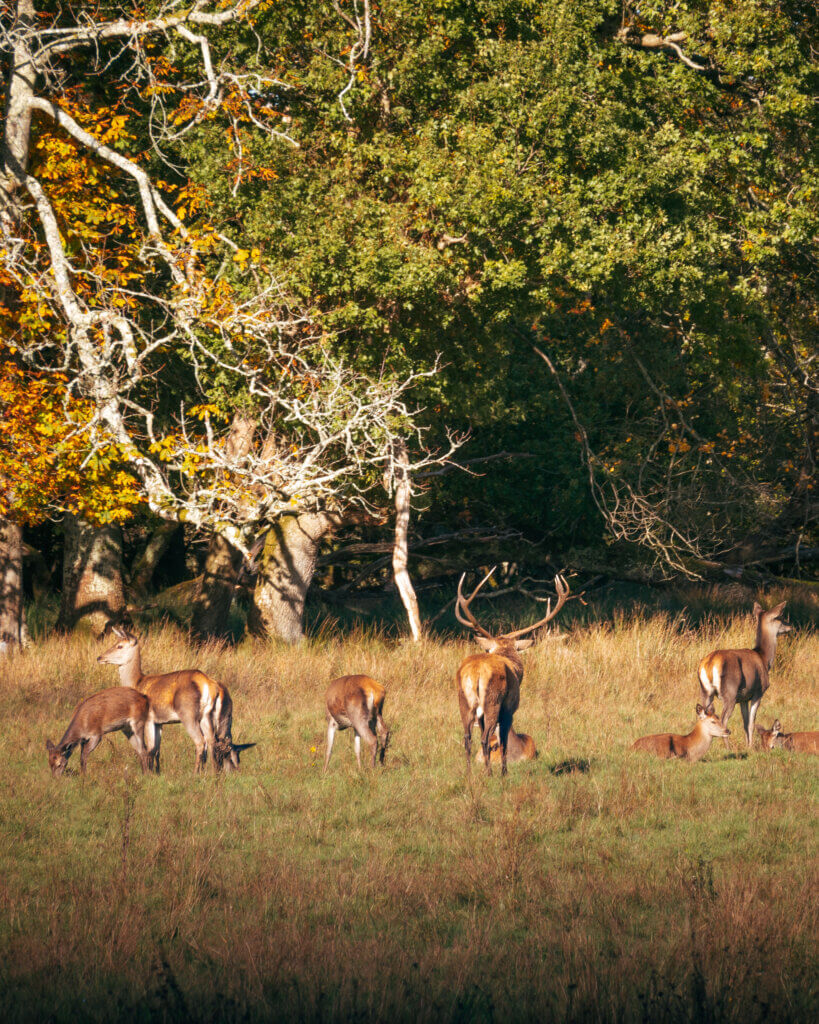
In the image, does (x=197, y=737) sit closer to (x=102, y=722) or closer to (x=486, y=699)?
(x=102, y=722)

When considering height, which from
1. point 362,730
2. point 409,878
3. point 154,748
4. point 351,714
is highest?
point 351,714

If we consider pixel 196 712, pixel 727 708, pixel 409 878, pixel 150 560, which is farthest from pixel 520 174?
pixel 150 560

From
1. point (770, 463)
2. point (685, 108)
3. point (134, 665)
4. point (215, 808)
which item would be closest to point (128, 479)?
point (134, 665)

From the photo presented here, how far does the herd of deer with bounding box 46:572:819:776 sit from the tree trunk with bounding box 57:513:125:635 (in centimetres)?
825

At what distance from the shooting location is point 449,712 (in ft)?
41.0

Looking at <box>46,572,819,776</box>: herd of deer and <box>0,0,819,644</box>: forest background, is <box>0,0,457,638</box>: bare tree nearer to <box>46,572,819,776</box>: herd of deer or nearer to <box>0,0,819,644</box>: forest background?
<box>0,0,819,644</box>: forest background

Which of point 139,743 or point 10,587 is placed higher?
point 10,587

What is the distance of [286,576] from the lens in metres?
19.0

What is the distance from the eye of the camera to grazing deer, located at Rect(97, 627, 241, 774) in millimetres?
9320

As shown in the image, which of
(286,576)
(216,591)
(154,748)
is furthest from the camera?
(216,591)

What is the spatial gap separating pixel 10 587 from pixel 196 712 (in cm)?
821

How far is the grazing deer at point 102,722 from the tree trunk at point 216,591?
9.95 m

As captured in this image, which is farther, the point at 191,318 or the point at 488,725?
the point at 191,318

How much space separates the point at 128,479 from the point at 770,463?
484 inches
